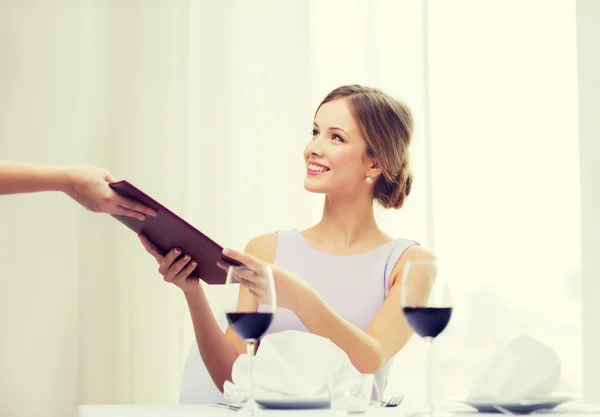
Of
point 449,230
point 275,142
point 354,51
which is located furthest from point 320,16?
point 449,230

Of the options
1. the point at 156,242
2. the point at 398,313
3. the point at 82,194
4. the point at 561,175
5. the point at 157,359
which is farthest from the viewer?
the point at 157,359

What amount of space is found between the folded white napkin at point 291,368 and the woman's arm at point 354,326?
31 cm

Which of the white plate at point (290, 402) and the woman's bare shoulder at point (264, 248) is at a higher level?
the woman's bare shoulder at point (264, 248)

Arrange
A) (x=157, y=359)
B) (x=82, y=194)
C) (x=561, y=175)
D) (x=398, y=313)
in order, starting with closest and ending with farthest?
(x=82, y=194), (x=398, y=313), (x=561, y=175), (x=157, y=359)

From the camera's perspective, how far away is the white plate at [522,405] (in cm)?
114

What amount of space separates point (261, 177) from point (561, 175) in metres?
1.10

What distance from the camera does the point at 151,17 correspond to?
116 inches

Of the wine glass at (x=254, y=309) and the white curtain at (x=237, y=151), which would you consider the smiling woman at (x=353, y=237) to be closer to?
the white curtain at (x=237, y=151)

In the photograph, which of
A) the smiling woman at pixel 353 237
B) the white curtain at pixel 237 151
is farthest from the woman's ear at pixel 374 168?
the white curtain at pixel 237 151

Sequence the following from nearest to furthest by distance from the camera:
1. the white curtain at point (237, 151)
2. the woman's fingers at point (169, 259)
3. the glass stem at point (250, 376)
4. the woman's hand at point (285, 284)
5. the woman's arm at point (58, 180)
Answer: the glass stem at point (250, 376) < the woman's hand at point (285, 284) < the woman's arm at point (58, 180) < the woman's fingers at point (169, 259) < the white curtain at point (237, 151)

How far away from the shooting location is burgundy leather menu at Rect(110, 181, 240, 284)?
4.45 feet

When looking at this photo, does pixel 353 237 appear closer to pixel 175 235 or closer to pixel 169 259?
pixel 169 259

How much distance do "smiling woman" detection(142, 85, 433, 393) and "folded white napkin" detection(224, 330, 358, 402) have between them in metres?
0.67

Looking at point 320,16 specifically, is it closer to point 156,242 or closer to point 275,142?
point 275,142
